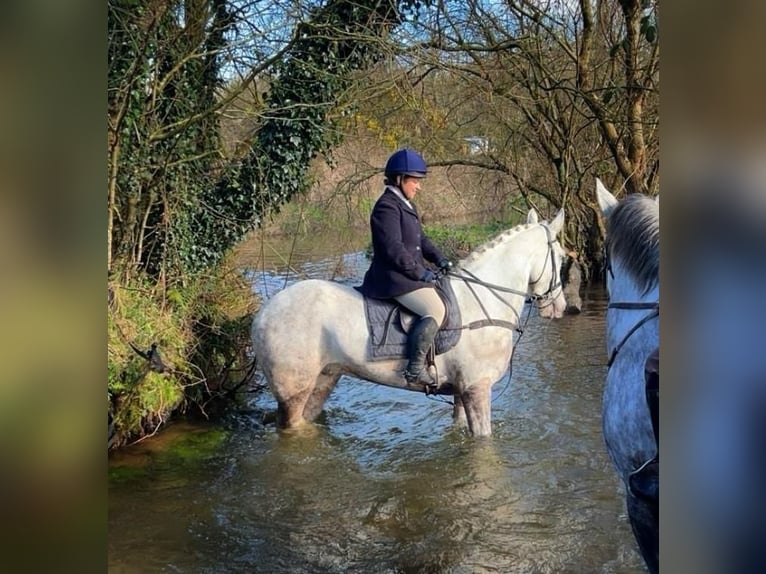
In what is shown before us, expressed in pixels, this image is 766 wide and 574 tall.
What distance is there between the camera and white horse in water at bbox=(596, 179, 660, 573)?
220cm

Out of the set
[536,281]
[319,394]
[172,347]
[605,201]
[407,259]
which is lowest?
[319,394]

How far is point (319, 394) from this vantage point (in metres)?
3.72

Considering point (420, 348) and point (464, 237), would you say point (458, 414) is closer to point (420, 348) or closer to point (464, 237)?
point (420, 348)

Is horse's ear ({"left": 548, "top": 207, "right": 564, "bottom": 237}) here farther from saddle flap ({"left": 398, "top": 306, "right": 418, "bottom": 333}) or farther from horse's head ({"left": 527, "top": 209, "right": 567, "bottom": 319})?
saddle flap ({"left": 398, "top": 306, "right": 418, "bottom": 333})

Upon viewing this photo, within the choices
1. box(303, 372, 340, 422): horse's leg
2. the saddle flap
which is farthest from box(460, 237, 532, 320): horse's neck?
box(303, 372, 340, 422): horse's leg

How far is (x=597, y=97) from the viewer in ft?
11.3

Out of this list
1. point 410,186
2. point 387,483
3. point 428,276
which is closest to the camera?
point 387,483

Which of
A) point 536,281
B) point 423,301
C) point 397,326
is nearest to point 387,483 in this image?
point 397,326

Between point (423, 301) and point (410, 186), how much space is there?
0.61m

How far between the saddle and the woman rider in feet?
0.11
